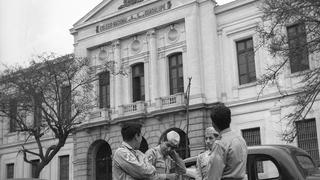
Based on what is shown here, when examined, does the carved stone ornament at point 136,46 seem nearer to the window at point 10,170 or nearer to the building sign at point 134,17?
the building sign at point 134,17

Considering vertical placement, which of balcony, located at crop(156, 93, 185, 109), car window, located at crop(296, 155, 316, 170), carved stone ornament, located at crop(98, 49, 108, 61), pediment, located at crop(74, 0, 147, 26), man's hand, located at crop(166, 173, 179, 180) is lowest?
man's hand, located at crop(166, 173, 179, 180)

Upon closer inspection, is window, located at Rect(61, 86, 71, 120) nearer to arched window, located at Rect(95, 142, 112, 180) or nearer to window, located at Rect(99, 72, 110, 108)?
window, located at Rect(99, 72, 110, 108)

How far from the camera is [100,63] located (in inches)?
1238

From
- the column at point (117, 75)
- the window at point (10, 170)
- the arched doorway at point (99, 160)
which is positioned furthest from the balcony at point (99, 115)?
the window at point (10, 170)

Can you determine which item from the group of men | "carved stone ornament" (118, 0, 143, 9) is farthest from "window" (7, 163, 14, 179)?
the group of men

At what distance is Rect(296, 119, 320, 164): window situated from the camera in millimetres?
22406

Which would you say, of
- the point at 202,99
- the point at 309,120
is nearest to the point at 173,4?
the point at 202,99

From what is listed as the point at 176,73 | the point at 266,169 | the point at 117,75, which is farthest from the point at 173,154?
the point at 117,75

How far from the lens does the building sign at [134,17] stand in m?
28.6

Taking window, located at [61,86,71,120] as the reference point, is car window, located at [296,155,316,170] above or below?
below

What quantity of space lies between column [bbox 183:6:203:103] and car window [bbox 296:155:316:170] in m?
19.0

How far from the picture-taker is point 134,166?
492 cm

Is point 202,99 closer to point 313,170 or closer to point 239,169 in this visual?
point 313,170

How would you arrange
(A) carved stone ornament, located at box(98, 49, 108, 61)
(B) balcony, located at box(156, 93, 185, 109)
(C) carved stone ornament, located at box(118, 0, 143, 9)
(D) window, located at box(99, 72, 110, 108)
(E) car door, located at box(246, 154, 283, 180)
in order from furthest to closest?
(A) carved stone ornament, located at box(98, 49, 108, 61)
(D) window, located at box(99, 72, 110, 108)
(C) carved stone ornament, located at box(118, 0, 143, 9)
(B) balcony, located at box(156, 93, 185, 109)
(E) car door, located at box(246, 154, 283, 180)
